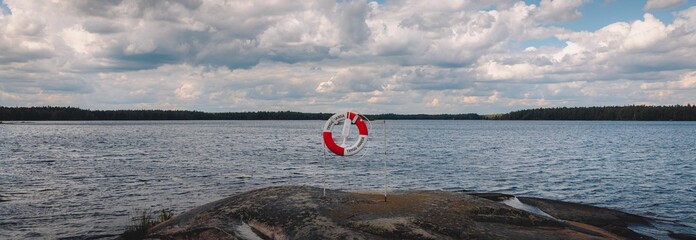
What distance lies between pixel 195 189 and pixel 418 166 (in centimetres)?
1804

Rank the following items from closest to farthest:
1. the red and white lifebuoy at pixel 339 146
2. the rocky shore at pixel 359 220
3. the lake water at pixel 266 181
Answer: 1. the rocky shore at pixel 359 220
2. the red and white lifebuoy at pixel 339 146
3. the lake water at pixel 266 181

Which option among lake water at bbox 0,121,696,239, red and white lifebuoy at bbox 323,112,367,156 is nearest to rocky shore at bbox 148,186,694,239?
red and white lifebuoy at bbox 323,112,367,156

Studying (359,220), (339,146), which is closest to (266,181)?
(339,146)

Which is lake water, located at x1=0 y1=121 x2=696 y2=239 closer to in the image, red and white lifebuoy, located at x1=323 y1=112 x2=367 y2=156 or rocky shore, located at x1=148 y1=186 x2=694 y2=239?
rocky shore, located at x1=148 y1=186 x2=694 y2=239

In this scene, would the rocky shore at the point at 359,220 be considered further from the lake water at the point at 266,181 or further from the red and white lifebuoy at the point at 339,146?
the lake water at the point at 266,181

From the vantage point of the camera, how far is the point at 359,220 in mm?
11586

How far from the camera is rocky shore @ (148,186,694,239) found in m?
11.1

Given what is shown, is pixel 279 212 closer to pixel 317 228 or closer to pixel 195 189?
pixel 317 228

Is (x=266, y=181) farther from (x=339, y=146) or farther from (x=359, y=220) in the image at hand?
(x=359, y=220)

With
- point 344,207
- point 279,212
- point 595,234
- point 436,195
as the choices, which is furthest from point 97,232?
point 595,234

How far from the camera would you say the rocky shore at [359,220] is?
A: 11.1 meters

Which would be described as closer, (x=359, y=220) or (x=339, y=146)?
(x=359, y=220)

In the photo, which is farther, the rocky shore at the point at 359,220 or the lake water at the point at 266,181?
the lake water at the point at 266,181

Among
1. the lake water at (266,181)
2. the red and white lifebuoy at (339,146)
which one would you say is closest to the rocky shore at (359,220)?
the red and white lifebuoy at (339,146)
